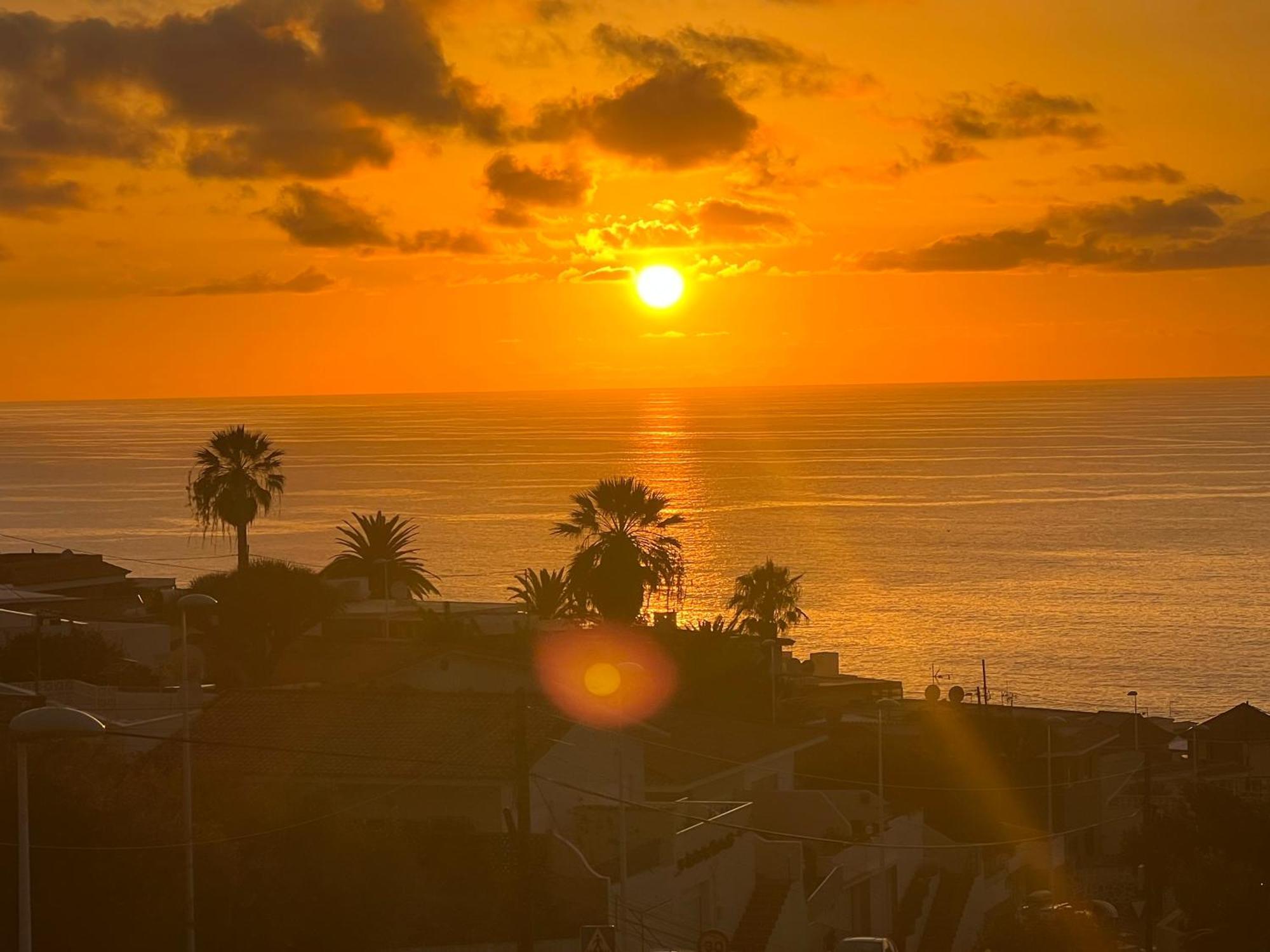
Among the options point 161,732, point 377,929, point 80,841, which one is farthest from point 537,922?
point 161,732

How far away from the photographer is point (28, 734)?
1622cm

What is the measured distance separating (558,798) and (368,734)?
3433 mm

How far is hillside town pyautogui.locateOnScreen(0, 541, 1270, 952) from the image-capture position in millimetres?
23359

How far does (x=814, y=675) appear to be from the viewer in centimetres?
6269

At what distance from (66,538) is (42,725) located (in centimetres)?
14556

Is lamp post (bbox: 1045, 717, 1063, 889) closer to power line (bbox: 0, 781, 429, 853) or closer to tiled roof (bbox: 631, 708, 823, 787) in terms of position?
tiled roof (bbox: 631, 708, 823, 787)

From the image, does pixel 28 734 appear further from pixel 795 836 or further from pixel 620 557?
pixel 620 557

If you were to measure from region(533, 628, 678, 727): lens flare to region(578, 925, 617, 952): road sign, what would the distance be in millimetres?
3473

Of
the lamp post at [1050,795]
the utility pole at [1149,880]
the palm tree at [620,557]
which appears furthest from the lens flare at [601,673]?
the utility pole at [1149,880]

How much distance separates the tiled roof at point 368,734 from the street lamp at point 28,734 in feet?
34.6

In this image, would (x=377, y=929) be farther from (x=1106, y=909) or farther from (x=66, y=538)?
(x=66, y=538)

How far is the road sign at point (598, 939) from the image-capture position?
20.3 meters

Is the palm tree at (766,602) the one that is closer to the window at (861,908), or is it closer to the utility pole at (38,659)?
the utility pole at (38,659)

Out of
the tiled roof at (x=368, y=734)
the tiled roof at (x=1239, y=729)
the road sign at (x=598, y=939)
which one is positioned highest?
the tiled roof at (x=368, y=734)
